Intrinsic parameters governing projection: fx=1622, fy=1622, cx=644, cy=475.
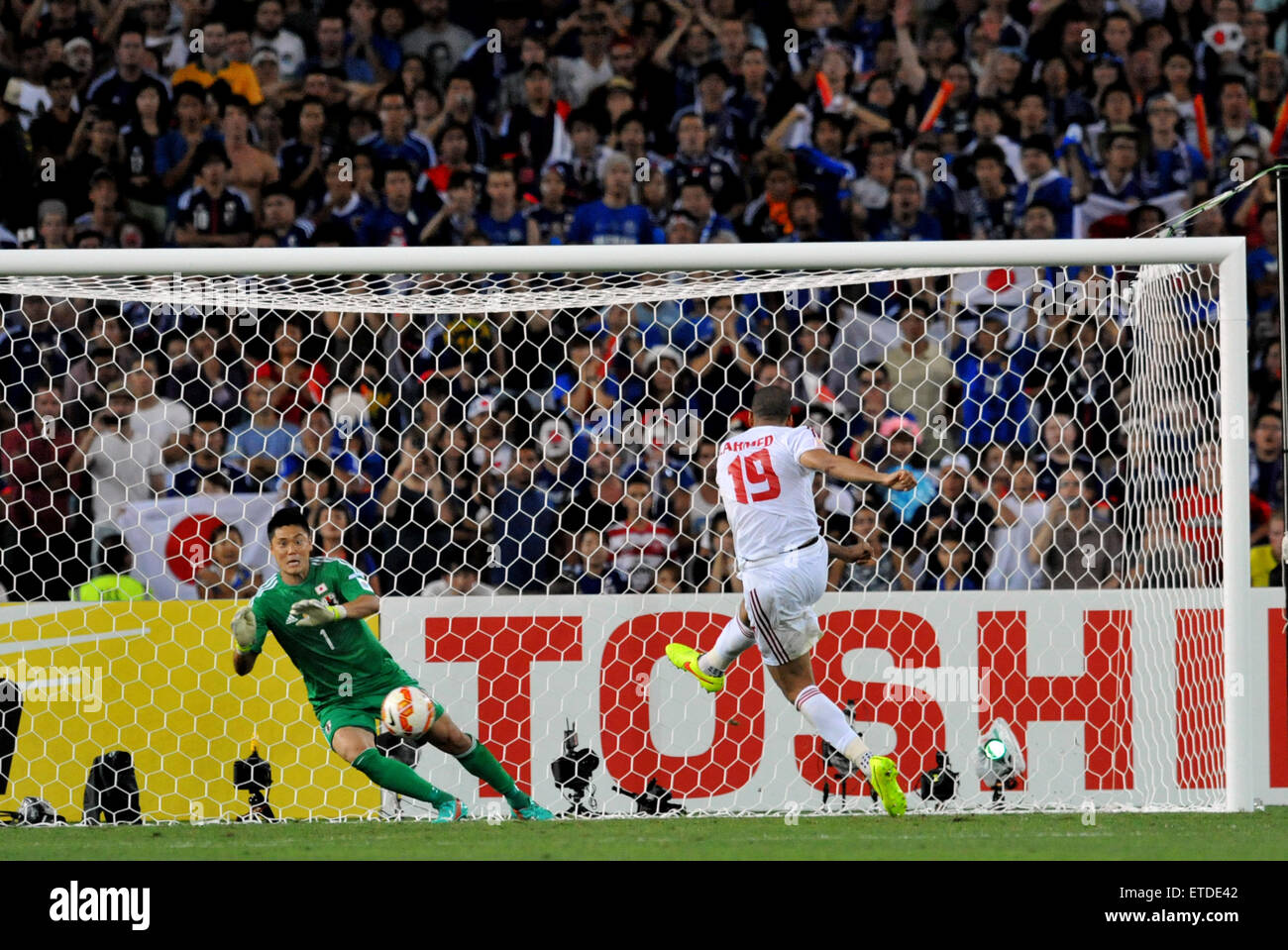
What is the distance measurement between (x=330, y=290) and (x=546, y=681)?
215 centimetres

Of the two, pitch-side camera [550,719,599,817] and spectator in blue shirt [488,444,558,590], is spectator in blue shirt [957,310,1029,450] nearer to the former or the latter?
spectator in blue shirt [488,444,558,590]

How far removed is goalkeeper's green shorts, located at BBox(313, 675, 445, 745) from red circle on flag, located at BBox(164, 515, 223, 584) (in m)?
1.55

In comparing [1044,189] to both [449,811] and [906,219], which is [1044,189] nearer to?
[906,219]

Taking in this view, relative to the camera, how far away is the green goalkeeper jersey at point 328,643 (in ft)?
22.2

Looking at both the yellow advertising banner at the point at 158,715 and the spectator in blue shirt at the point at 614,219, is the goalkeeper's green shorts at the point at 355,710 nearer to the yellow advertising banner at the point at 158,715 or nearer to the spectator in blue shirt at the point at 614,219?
the yellow advertising banner at the point at 158,715

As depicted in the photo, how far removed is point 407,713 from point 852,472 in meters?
1.98

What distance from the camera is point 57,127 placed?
11062 millimetres

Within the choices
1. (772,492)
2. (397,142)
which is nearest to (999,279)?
(772,492)

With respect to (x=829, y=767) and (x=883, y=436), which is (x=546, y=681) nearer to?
(x=829, y=767)

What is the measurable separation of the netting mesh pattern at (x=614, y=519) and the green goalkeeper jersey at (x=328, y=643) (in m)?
0.61

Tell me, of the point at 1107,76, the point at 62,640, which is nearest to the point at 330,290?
the point at 62,640

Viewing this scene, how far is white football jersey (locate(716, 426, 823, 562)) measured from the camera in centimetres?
647

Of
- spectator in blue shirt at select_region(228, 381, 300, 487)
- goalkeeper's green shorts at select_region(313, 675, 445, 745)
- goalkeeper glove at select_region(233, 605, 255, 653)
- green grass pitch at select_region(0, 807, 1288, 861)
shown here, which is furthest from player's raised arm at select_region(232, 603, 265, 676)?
spectator in blue shirt at select_region(228, 381, 300, 487)

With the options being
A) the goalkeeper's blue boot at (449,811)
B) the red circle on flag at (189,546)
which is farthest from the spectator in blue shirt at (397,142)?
the goalkeeper's blue boot at (449,811)
